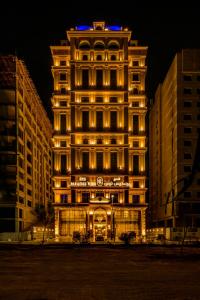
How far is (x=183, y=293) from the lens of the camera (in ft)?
60.9

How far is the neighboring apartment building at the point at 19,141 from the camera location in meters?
98.1

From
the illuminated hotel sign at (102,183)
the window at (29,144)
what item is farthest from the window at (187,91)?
the window at (29,144)

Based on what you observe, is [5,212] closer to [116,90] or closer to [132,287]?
[116,90]

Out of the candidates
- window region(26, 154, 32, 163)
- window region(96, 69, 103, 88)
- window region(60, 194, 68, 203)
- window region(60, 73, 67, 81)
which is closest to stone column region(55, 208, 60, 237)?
window region(60, 194, 68, 203)

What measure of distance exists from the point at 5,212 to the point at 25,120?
22994 mm

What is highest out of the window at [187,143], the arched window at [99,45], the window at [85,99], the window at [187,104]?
the arched window at [99,45]

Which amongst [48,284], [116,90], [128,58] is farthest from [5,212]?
[48,284]

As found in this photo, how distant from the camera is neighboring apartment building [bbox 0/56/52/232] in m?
98.1

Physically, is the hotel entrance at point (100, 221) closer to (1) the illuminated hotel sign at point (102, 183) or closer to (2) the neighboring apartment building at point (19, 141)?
(1) the illuminated hotel sign at point (102, 183)

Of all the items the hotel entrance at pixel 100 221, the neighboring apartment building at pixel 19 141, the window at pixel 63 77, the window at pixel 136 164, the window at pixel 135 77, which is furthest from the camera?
the window at pixel 135 77

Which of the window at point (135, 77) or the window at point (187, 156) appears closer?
the window at point (187, 156)

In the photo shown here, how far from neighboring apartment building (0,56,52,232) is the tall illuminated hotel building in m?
7.17

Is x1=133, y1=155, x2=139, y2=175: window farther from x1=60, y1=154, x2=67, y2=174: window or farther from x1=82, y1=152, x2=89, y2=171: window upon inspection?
x1=60, y1=154, x2=67, y2=174: window

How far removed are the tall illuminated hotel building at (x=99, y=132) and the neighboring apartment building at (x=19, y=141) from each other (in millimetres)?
7169
